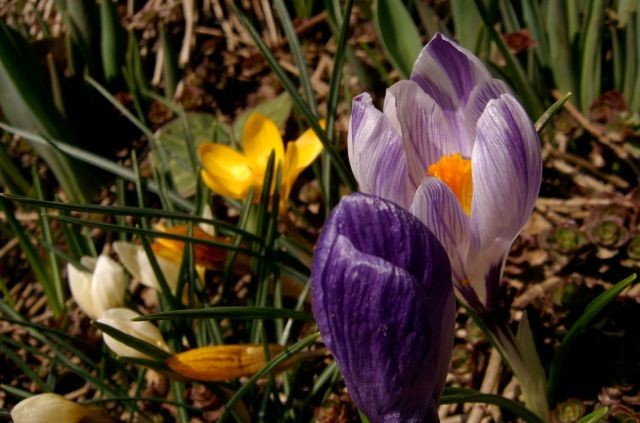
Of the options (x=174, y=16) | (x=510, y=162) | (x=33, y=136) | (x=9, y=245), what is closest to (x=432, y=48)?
(x=510, y=162)

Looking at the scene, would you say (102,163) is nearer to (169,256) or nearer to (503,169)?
(169,256)

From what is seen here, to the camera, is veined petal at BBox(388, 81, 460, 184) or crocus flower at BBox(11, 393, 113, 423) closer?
veined petal at BBox(388, 81, 460, 184)

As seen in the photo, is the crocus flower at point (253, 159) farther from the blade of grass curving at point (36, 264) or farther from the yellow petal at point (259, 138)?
the blade of grass curving at point (36, 264)

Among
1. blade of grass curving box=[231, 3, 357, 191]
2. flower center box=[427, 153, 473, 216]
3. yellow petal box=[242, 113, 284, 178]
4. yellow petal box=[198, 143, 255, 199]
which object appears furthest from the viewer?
yellow petal box=[242, 113, 284, 178]

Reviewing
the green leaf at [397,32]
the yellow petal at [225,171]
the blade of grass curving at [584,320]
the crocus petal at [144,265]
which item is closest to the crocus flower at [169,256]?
the crocus petal at [144,265]

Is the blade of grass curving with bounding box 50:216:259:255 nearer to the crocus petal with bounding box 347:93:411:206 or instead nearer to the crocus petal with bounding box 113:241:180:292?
the crocus petal with bounding box 113:241:180:292

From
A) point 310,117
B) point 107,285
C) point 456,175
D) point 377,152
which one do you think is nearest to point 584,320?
point 456,175

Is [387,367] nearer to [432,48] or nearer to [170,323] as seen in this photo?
Result: [432,48]

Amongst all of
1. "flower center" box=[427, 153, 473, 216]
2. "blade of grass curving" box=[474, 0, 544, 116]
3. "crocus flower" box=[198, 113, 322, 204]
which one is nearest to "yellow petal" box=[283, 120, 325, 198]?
"crocus flower" box=[198, 113, 322, 204]
